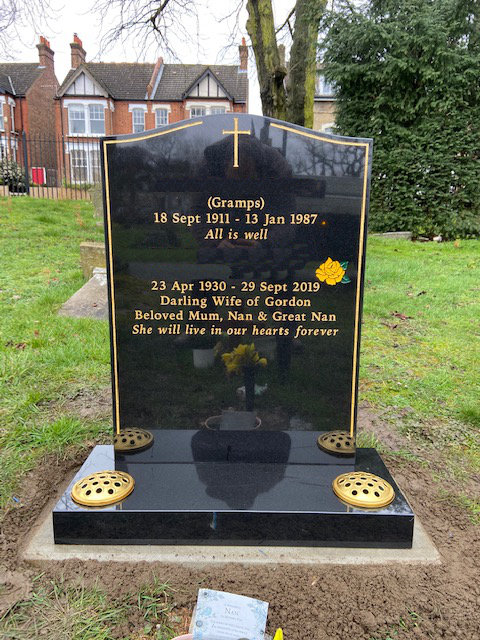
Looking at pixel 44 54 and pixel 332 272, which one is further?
pixel 44 54

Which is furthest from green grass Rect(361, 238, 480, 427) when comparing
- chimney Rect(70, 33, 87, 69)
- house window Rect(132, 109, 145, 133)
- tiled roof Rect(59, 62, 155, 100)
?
chimney Rect(70, 33, 87, 69)

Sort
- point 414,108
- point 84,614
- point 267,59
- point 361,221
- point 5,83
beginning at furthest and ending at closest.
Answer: point 5,83 < point 414,108 < point 267,59 < point 361,221 < point 84,614

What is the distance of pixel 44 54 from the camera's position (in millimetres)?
32719

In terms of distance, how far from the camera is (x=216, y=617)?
1730 mm

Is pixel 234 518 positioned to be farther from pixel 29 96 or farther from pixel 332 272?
pixel 29 96

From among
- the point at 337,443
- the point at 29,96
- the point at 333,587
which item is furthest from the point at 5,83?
the point at 333,587

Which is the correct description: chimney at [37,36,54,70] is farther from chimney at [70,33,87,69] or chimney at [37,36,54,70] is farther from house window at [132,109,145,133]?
house window at [132,109,145,133]

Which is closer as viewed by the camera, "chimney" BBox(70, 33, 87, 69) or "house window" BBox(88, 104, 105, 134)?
"house window" BBox(88, 104, 105, 134)

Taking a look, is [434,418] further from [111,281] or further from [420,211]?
[420,211]

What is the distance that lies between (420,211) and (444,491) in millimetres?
11994

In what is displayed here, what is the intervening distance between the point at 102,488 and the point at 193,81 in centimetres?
3341

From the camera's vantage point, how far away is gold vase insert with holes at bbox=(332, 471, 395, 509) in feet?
7.81

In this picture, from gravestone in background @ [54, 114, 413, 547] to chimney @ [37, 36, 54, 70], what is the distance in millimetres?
36081

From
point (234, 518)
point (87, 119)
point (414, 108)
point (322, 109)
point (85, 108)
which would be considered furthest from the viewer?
point (87, 119)
